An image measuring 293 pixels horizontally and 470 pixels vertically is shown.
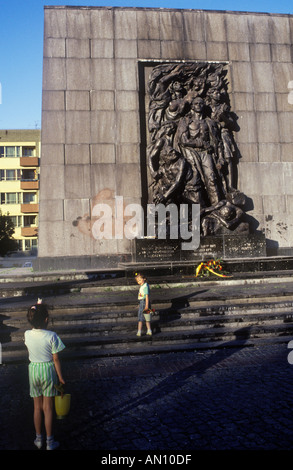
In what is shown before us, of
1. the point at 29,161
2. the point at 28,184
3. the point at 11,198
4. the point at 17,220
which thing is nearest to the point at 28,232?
the point at 17,220

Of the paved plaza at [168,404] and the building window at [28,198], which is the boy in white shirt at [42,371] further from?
the building window at [28,198]

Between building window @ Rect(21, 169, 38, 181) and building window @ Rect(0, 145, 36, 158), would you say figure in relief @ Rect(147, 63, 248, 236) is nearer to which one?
building window @ Rect(21, 169, 38, 181)

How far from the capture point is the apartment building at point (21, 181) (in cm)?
5666

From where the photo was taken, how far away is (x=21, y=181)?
5806 centimetres

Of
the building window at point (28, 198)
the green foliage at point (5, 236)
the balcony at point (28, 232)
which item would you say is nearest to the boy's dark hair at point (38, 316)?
the green foliage at point (5, 236)

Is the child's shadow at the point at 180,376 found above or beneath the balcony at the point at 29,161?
beneath

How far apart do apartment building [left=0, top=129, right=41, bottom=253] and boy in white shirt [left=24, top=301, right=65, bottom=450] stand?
53.3 meters

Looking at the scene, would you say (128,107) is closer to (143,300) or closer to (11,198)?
(143,300)

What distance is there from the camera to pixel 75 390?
6.05m

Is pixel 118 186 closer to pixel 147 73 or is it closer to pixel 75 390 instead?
pixel 147 73

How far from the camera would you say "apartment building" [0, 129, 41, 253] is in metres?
56.7

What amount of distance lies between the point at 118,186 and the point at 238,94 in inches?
289

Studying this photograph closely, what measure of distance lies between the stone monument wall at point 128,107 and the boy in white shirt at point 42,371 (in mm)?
11589

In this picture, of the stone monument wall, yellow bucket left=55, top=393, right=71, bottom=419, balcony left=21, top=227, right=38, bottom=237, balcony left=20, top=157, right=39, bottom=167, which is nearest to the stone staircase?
yellow bucket left=55, top=393, right=71, bottom=419
